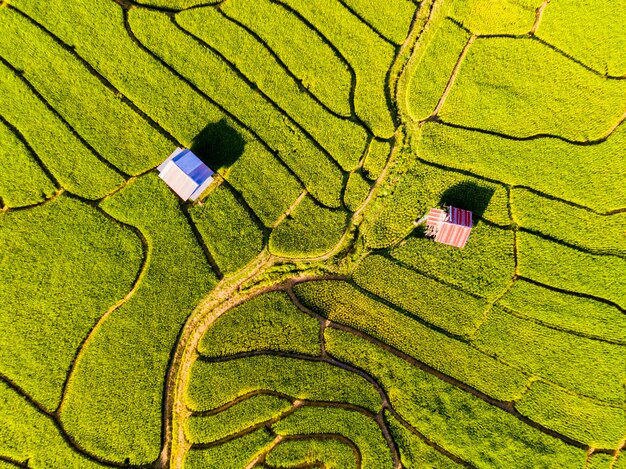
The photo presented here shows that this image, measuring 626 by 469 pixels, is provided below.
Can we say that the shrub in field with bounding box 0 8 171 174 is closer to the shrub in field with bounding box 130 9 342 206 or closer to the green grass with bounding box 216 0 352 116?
the shrub in field with bounding box 130 9 342 206

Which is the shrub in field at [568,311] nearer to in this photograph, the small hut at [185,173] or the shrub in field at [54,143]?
the small hut at [185,173]

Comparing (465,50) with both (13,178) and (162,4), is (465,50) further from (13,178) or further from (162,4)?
(13,178)

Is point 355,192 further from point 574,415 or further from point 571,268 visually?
point 574,415

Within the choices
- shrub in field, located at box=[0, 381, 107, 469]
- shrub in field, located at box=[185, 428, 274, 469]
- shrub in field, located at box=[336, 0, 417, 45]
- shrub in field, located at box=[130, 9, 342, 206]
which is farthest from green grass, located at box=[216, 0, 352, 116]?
shrub in field, located at box=[0, 381, 107, 469]

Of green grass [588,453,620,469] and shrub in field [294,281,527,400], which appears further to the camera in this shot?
shrub in field [294,281,527,400]

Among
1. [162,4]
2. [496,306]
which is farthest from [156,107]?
[496,306]

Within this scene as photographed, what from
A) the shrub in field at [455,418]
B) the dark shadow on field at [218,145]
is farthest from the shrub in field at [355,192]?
the shrub in field at [455,418]

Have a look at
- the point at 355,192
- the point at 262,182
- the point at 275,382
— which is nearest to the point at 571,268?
the point at 355,192
